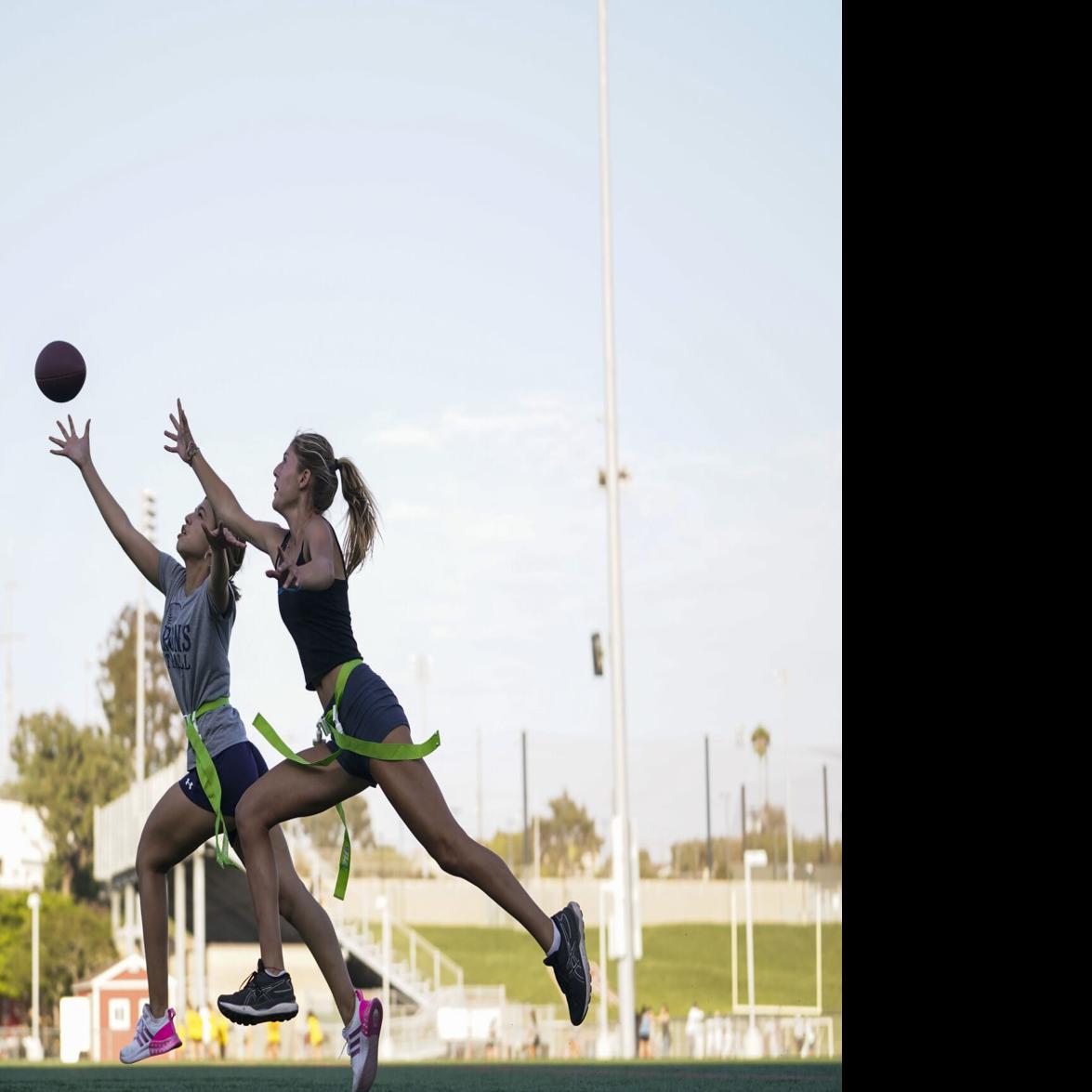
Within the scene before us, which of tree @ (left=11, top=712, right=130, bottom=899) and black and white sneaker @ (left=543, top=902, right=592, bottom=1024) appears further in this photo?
tree @ (left=11, top=712, right=130, bottom=899)

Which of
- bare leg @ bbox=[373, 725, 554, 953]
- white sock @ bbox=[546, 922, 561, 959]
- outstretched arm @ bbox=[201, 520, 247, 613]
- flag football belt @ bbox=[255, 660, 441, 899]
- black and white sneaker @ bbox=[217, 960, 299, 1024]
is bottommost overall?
black and white sneaker @ bbox=[217, 960, 299, 1024]

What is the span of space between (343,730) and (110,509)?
5.67ft

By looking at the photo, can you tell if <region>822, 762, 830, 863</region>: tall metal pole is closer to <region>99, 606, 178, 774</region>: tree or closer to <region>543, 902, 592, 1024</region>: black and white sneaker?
<region>99, 606, 178, 774</region>: tree

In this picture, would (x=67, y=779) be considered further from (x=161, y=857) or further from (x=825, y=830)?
(x=161, y=857)

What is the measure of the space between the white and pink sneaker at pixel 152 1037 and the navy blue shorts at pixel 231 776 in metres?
0.79

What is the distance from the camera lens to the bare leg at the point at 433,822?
6258 millimetres

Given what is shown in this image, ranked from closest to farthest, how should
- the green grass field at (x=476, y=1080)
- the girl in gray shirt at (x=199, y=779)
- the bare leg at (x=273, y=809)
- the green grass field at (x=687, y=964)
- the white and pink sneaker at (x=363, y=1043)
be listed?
1. the white and pink sneaker at (x=363, y=1043)
2. the bare leg at (x=273, y=809)
3. the girl in gray shirt at (x=199, y=779)
4. the green grass field at (x=476, y=1080)
5. the green grass field at (x=687, y=964)

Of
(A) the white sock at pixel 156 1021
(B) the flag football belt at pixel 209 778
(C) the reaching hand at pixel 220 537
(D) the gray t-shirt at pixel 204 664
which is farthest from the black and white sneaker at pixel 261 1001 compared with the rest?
(C) the reaching hand at pixel 220 537

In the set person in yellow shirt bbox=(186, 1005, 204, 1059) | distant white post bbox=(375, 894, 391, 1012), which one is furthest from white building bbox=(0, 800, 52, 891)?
person in yellow shirt bbox=(186, 1005, 204, 1059)

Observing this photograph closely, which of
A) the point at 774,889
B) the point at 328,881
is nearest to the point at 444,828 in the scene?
the point at 328,881

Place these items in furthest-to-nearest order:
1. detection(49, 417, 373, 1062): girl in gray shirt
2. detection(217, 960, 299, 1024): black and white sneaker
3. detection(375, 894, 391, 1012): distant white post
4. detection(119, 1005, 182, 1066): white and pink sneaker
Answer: detection(375, 894, 391, 1012): distant white post, detection(119, 1005, 182, 1066): white and pink sneaker, detection(49, 417, 373, 1062): girl in gray shirt, detection(217, 960, 299, 1024): black and white sneaker

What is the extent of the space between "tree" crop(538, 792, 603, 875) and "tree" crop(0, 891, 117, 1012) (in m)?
17.3

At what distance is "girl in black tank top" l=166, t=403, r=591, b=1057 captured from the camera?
6.30 metres

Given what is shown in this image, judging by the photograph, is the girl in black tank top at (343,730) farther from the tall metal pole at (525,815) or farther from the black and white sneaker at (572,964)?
the tall metal pole at (525,815)
